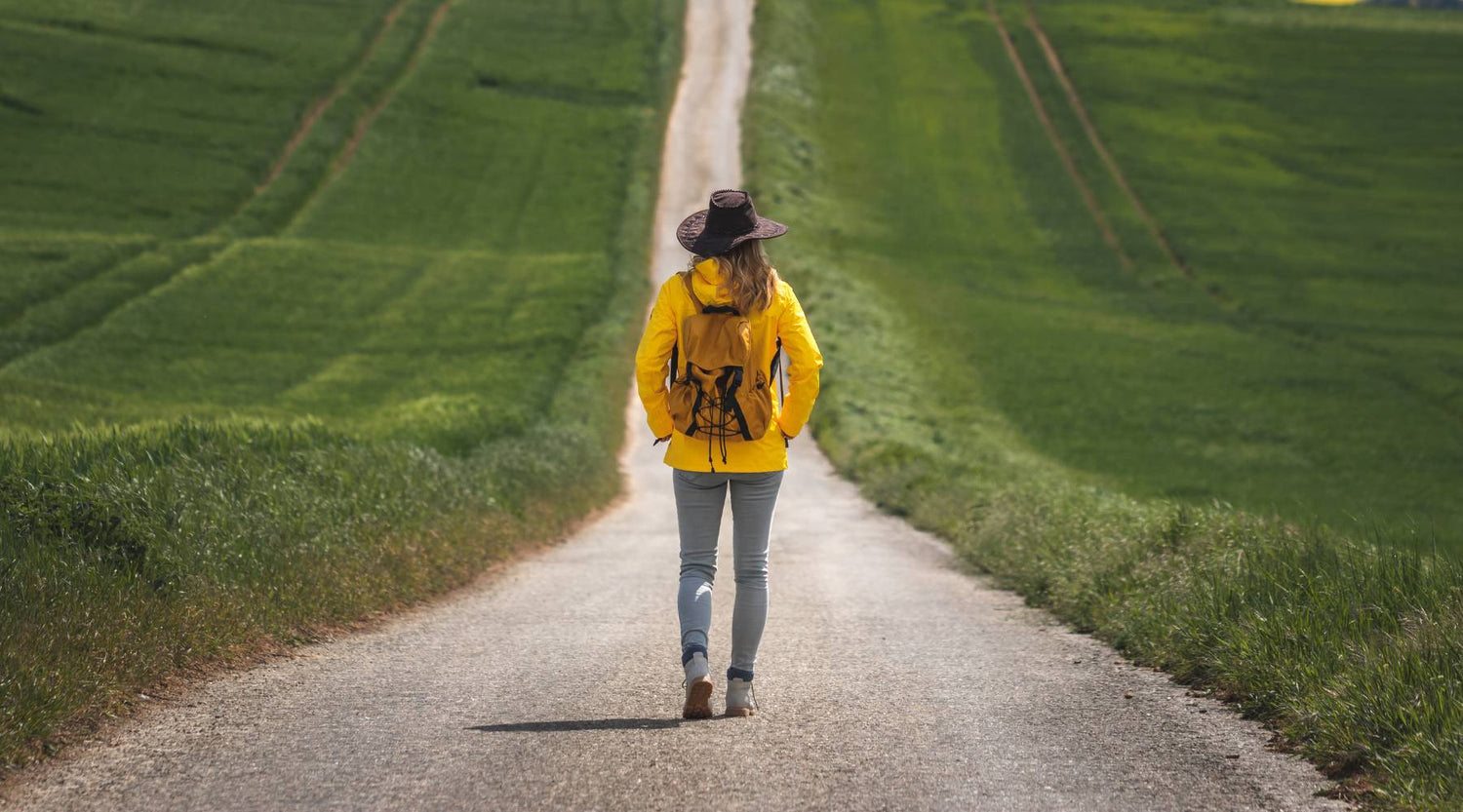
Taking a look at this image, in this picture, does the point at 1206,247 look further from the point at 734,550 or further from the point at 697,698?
the point at 697,698

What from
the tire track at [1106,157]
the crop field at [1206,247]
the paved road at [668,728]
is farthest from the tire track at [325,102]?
the paved road at [668,728]

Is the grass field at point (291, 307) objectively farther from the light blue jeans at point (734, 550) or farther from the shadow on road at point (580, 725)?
the light blue jeans at point (734, 550)

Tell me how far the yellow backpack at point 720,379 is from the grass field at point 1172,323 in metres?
2.60

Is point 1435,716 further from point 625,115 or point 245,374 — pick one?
point 625,115

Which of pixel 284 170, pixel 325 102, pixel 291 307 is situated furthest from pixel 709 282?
pixel 325 102

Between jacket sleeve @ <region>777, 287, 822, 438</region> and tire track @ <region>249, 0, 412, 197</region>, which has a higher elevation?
tire track @ <region>249, 0, 412, 197</region>

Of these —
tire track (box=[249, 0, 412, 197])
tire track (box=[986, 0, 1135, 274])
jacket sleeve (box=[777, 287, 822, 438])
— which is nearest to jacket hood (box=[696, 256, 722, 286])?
→ jacket sleeve (box=[777, 287, 822, 438])

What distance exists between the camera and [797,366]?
6.46 meters

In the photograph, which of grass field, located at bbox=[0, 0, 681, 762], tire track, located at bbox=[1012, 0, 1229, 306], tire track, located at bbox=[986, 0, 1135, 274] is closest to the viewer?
grass field, located at bbox=[0, 0, 681, 762]

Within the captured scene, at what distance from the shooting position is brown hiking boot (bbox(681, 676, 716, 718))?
6.23 meters

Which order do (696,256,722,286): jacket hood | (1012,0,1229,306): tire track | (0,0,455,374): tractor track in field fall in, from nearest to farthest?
(696,256,722,286): jacket hood < (0,0,455,374): tractor track in field < (1012,0,1229,306): tire track

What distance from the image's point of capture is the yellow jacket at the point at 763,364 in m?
6.27

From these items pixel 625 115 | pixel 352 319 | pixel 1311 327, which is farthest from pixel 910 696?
pixel 625 115

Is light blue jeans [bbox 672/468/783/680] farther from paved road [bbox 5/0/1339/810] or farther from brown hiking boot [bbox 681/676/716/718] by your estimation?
paved road [bbox 5/0/1339/810]
